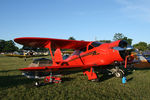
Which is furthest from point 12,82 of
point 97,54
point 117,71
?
point 117,71

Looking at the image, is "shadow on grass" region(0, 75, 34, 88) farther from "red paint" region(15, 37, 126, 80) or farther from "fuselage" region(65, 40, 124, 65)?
"fuselage" region(65, 40, 124, 65)

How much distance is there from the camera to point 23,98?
4395mm

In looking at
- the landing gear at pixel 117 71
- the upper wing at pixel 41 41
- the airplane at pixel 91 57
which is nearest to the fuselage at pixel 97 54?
the airplane at pixel 91 57

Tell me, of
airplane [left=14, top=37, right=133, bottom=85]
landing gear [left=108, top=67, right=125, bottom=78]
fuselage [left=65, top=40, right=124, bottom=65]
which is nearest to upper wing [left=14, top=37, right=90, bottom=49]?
airplane [left=14, top=37, right=133, bottom=85]

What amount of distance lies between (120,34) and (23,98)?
10468cm

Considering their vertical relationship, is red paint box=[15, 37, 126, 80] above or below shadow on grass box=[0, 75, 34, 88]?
above

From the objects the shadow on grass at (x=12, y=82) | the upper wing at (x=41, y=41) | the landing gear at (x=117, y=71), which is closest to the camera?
the shadow on grass at (x=12, y=82)

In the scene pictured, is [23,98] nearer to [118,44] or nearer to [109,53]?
[109,53]

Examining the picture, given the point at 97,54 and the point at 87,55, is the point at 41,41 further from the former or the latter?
the point at 97,54

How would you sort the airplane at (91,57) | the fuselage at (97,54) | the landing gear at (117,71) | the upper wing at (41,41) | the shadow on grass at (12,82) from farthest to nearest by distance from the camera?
the landing gear at (117,71), the upper wing at (41,41), the fuselage at (97,54), the airplane at (91,57), the shadow on grass at (12,82)

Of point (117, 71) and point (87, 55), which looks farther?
point (117, 71)

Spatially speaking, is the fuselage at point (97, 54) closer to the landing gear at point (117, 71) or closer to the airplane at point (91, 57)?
the airplane at point (91, 57)

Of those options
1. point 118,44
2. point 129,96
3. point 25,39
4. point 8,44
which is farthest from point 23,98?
point 8,44

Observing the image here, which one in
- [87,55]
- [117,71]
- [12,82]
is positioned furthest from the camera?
[117,71]
